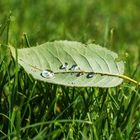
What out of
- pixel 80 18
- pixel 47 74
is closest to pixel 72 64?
pixel 47 74

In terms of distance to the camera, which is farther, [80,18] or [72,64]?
[80,18]

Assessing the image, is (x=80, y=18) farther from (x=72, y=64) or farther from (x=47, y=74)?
(x=47, y=74)

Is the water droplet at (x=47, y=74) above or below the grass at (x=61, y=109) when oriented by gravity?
above

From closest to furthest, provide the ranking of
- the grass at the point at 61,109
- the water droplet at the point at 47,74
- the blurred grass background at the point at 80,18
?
1. the grass at the point at 61,109
2. the water droplet at the point at 47,74
3. the blurred grass background at the point at 80,18

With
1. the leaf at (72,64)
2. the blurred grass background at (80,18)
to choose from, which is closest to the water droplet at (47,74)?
the leaf at (72,64)

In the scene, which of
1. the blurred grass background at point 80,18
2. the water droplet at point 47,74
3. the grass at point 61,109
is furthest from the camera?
the blurred grass background at point 80,18

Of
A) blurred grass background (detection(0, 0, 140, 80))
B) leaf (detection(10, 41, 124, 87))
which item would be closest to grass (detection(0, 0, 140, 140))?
leaf (detection(10, 41, 124, 87))

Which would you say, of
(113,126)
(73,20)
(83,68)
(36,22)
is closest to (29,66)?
(83,68)

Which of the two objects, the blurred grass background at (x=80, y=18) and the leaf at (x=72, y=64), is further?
the blurred grass background at (x=80, y=18)

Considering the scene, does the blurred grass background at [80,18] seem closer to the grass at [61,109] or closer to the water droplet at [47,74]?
the grass at [61,109]
